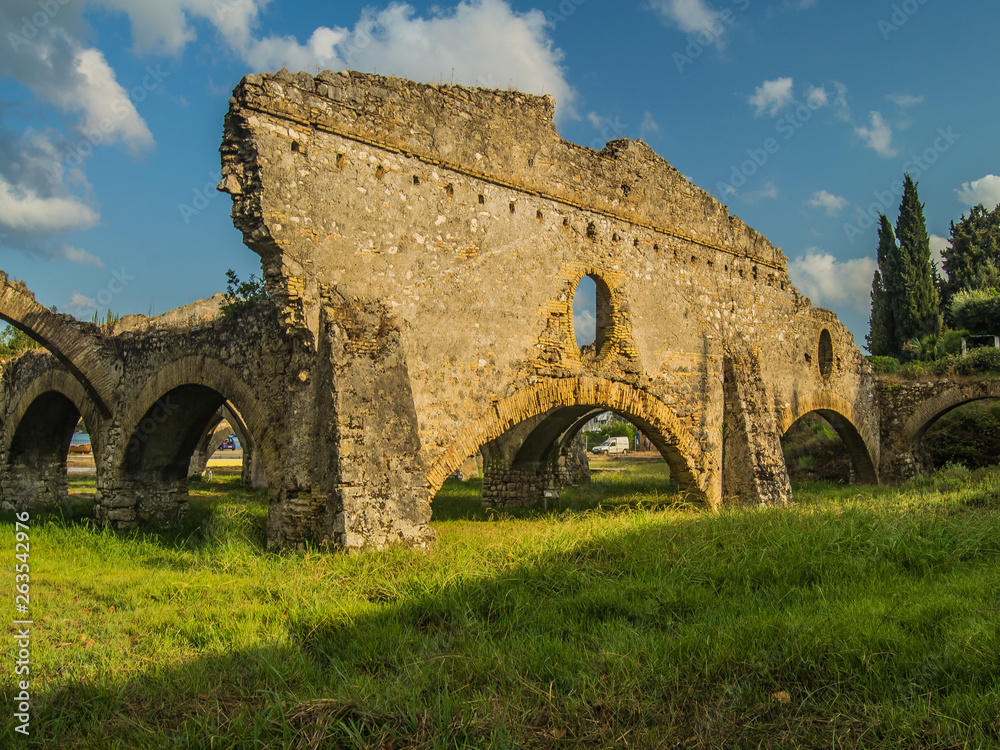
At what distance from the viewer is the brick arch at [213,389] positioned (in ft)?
23.6

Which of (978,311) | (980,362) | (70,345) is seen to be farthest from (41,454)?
(978,311)

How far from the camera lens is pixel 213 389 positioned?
8.36 m

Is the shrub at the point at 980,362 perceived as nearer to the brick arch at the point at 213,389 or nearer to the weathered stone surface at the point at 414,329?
the weathered stone surface at the point at 414,329

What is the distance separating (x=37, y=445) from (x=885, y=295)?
30606 mm

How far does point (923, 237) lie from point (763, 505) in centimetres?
2353

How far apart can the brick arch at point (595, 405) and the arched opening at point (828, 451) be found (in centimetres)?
515

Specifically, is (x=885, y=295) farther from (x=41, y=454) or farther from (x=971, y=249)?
(x=41, y=454)

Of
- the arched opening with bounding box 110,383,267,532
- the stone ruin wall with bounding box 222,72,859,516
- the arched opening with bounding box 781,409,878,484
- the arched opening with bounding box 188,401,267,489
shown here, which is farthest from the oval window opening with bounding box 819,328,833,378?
the arched opening with bounding box 188,401,267,489

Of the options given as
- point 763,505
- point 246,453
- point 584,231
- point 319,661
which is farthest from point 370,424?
point 246,453

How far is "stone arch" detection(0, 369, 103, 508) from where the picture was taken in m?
12.1

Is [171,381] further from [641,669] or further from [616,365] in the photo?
[641,669]

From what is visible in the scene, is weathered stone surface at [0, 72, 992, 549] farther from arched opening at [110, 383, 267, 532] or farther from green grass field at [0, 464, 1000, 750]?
green grass field at [0, 464, 1000, 750]

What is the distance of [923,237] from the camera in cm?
2712

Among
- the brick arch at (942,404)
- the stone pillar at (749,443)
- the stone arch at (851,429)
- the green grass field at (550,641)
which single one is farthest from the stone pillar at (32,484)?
the brick arch at (942,404)
